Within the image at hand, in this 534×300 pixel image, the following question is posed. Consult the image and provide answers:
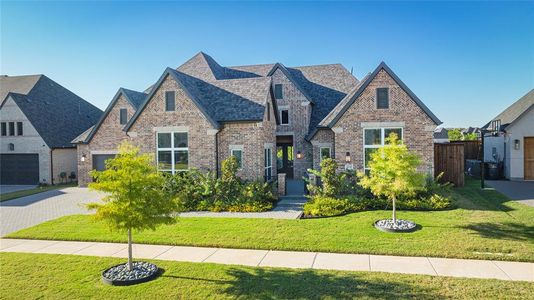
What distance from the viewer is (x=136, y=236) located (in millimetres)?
10383

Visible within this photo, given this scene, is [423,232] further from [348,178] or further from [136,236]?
[136,236]

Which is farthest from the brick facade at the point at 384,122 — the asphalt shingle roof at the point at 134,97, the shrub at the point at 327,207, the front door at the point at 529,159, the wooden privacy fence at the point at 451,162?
the asphalt shingle roof at the point at 134,97

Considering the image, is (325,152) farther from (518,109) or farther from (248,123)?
(518,109)

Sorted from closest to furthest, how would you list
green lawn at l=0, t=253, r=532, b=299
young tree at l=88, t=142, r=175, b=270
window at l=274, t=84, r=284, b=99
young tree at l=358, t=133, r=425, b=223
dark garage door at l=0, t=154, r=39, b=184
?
green lawn at l=0, t=253, r=532, b=299 → young tree at l=88, t=142, r=175, b=270 → young tree at l=358, t=133, r=425, b=223 → window at l=274, t=84, r=284, b=99 → dark garage door at l=0, t=154, r=39, b=184

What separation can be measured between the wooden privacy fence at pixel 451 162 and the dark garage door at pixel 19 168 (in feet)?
89.2

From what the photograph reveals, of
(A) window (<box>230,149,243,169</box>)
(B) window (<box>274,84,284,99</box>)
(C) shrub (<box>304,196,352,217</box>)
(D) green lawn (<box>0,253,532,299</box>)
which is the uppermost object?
(B) window (<box>274,84,284,99</box>)

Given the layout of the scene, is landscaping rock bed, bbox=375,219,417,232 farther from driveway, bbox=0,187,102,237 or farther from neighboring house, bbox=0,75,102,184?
neighboring house, bbox=0,75,102,184

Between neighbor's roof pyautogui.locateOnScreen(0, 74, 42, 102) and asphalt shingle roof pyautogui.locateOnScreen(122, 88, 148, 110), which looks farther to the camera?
neighbor's roof pyautogui.locateOnScreen(0, 74, 42, 102)

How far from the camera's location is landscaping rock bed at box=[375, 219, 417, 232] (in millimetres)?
10250

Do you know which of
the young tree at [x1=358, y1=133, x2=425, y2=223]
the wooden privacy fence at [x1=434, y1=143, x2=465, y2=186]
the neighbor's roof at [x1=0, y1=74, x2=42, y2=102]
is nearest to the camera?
the young tree at [x1=358, y1=133, x2=425, y2=223]

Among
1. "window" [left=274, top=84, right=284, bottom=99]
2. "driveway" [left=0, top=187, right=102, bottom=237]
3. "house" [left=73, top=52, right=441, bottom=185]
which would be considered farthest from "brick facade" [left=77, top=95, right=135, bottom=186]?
"window" [left=274, top=84, right=284, bottom=99]

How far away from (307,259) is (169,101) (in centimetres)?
1218

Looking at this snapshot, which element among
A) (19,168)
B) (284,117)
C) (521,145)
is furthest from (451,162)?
(19,168)

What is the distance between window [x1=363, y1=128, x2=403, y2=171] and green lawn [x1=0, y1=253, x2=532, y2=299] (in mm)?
9674
